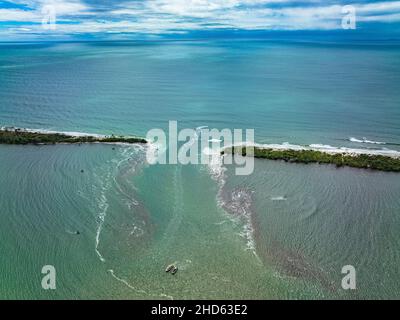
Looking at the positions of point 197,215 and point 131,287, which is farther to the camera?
point 197,215

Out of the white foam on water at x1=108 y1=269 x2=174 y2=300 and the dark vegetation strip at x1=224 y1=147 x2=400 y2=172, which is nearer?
the white foam on water at x1=108 y1=269 x2=174 y2=300

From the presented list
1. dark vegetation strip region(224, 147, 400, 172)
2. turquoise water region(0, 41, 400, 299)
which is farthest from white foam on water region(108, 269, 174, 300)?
dark vegetation strip region(224, 147, 400, 172)

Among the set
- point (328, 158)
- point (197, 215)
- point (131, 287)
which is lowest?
point (131, 287)

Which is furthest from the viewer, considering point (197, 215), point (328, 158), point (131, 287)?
point (328, 158)

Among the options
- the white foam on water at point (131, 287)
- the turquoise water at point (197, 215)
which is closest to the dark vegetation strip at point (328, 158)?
the turquoise water at point (197, 215)

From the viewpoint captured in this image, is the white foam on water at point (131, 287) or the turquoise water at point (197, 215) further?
the turquoise water at point (197, 215)

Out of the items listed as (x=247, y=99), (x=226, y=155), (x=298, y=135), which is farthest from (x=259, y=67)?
(x=226, y=155)

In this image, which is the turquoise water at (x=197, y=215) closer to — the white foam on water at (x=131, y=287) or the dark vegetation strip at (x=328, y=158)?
the white foam on water at (x=131, y=287)

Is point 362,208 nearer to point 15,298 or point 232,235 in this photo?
point 232,235

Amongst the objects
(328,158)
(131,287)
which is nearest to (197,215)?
(131,287)

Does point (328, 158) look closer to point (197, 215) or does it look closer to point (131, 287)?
point (197, 215)

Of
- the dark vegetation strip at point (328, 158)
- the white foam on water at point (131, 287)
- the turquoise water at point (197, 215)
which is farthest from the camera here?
the dark vegetation strip at point (328, 158)

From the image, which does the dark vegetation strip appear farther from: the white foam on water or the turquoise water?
the white foam on water
